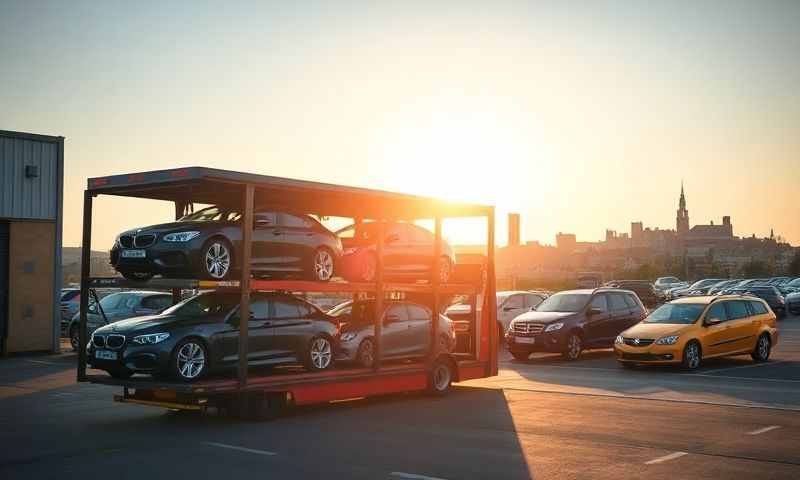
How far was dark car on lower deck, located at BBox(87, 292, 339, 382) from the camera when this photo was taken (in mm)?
11938

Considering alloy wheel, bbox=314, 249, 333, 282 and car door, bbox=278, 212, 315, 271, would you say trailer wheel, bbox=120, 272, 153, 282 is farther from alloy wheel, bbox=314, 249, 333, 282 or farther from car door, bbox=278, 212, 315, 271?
alloy wheel, bbox=314, 249, 333, 282

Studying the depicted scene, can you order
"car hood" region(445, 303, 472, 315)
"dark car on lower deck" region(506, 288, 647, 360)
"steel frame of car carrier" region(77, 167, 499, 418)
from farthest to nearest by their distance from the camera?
1. "car hood" region(445, 303, 472, 315)
2. "dark car on lower deck" region(506, 288, 647, 360)
3. "steel frame of car carrier" region(77, 167, 499, 418)

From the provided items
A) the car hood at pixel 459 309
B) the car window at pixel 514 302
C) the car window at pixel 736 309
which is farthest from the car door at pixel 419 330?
the car window at pixel 514 302

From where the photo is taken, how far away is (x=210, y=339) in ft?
40.3

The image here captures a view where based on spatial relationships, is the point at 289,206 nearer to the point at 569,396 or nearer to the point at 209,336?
the point at 209,336

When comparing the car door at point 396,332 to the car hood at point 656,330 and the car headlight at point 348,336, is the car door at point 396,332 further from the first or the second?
the car hood at point 656,330

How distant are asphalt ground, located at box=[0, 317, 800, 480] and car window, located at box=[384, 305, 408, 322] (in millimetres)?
1367

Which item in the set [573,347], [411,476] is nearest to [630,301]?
[573,347]

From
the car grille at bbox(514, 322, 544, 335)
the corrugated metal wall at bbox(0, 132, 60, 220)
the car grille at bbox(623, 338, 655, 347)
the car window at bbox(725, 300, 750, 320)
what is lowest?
the car grille at bbox(623, 338, 655, 347)

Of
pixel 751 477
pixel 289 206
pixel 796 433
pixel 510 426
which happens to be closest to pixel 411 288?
pixel 289 206

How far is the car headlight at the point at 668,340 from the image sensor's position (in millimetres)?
19633

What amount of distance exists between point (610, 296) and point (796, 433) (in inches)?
483

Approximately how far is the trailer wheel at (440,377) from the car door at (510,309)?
1134 cm

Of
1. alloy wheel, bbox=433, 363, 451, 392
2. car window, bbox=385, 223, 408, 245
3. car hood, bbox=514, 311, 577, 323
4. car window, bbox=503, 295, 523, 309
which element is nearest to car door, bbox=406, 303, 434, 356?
alloy wheel, bbox=433, 363, 451, 392
